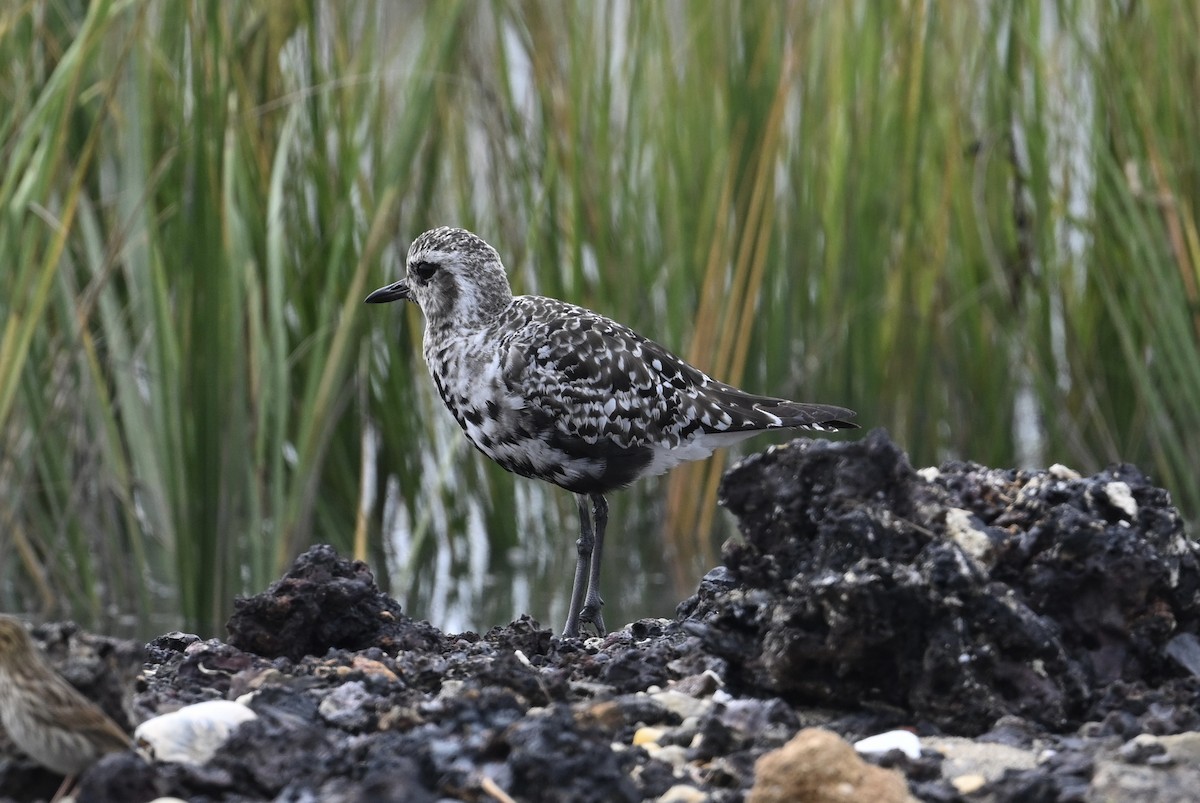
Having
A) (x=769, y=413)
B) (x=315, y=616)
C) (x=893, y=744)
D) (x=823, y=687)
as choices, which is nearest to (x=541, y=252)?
(x=769, y=413)

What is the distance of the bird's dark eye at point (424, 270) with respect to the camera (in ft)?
17.9

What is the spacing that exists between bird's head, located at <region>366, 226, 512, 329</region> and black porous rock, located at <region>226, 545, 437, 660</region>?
1.31m

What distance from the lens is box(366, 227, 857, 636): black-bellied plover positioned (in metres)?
5.04

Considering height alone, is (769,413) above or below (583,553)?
above

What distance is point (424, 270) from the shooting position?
548 cm

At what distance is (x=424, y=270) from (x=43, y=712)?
2848 mm

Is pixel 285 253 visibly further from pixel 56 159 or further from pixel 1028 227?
pixel 1028 227

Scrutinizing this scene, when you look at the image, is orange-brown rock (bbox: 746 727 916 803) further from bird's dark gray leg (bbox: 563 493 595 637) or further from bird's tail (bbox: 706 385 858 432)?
bird's tail (bbox: 706 385 858 432)

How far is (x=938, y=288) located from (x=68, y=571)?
4.37m

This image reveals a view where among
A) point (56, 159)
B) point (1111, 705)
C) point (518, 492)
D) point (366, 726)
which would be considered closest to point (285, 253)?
point (56, 159)

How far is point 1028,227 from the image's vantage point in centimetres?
824

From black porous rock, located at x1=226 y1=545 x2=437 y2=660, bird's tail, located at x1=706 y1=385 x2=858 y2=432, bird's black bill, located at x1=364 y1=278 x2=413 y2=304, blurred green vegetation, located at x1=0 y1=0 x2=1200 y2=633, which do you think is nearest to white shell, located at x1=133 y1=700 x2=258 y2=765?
black porous rock, located at x1=226 y1=545 x2=437 y2=660

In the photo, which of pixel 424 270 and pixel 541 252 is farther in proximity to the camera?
pixel 541 252

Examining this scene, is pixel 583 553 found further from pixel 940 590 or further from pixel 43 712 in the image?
pixel 43 712
